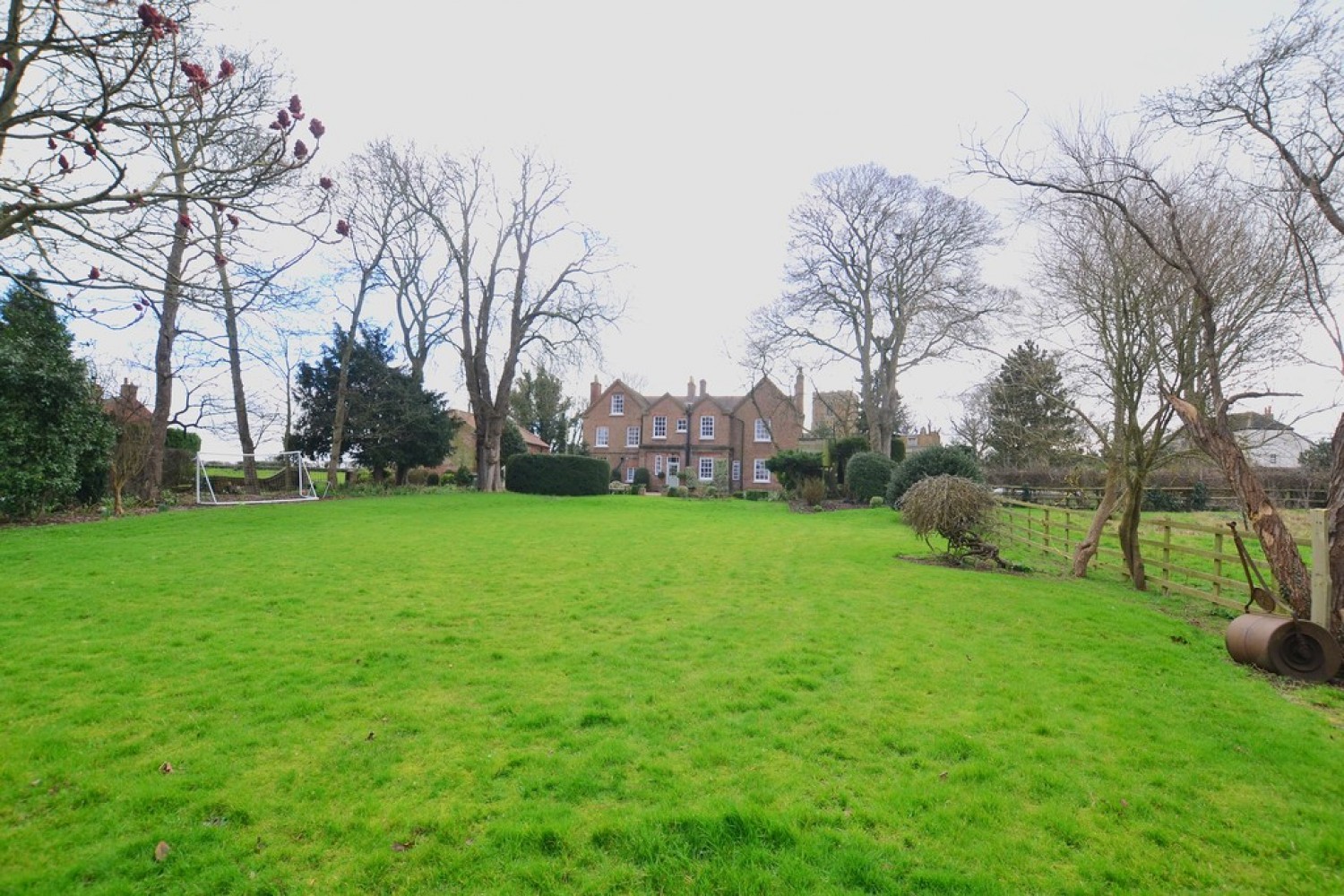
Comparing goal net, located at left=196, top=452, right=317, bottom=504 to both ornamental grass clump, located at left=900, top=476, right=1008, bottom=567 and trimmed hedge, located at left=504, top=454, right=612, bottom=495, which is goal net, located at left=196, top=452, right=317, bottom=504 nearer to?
trimmed hedge, located at left=504, top=454, right=612, bottom=495

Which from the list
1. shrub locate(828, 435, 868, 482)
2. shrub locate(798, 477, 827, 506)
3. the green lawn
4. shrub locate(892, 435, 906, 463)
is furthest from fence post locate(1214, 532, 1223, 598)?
shrub locate(892, 435, 906, 463)

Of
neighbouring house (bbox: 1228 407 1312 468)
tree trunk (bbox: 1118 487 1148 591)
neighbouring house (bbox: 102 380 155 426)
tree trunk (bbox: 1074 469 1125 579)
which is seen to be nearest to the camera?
neighbouring house (bbox: 1228 407 1312 468)

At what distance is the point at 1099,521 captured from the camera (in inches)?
430

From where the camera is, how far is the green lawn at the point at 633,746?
2.78m

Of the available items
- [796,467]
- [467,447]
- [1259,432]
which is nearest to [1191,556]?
[1259,432]

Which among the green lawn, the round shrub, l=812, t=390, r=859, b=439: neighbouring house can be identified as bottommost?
the green lawn

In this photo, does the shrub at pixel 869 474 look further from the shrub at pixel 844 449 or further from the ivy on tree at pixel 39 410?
the ivy on tree at pixel 39 410

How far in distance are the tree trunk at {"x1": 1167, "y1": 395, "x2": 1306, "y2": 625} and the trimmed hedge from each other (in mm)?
23267

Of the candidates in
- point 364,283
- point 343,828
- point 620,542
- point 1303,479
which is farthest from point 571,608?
point 1303,479

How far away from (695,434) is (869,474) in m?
19.7

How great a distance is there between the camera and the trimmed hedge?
2855 cm

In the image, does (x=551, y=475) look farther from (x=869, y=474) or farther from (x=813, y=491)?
(x=869, y=474)

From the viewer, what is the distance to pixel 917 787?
3434mm

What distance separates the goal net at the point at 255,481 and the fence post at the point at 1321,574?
21753mm
